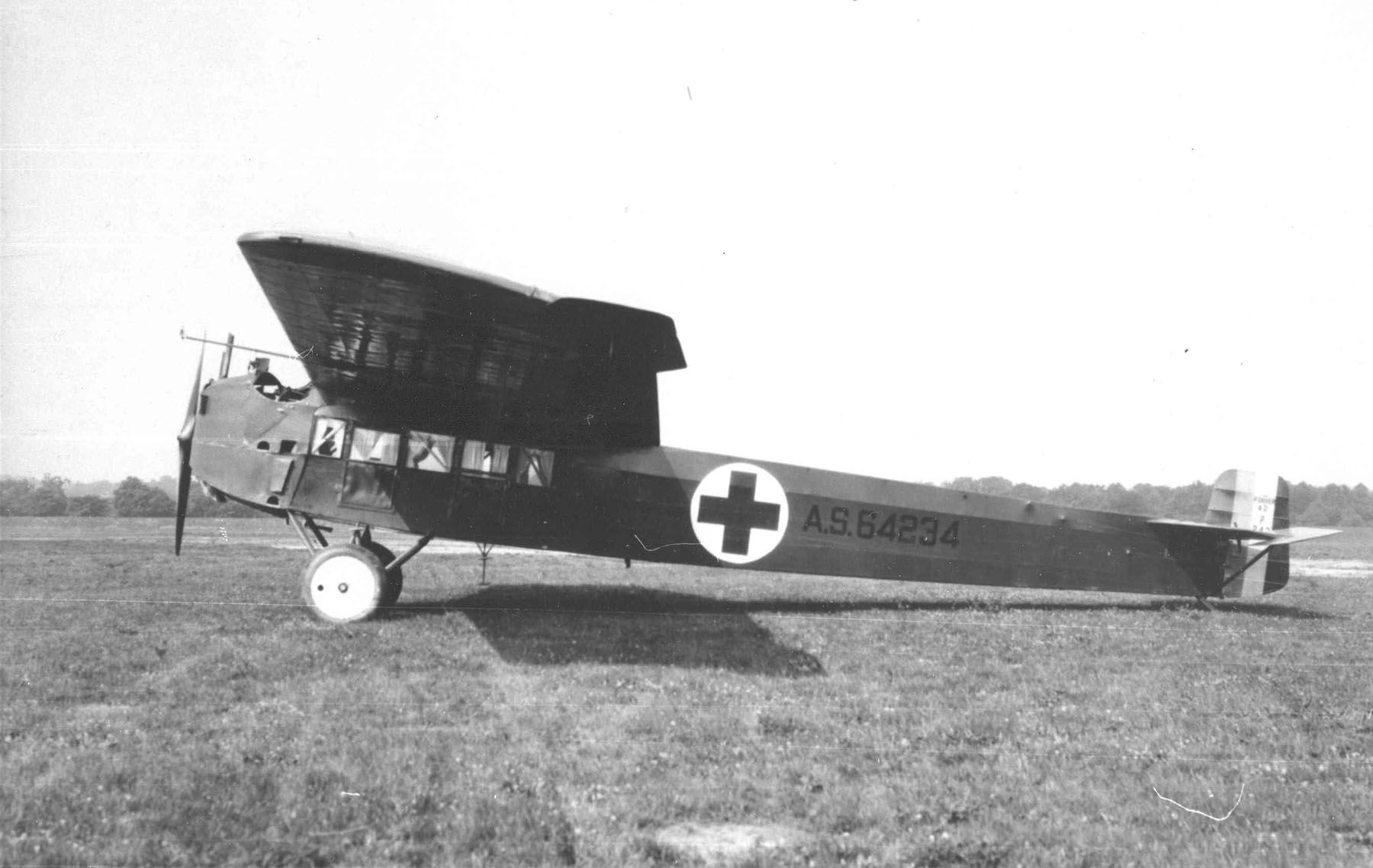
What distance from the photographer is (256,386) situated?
9.01 metres

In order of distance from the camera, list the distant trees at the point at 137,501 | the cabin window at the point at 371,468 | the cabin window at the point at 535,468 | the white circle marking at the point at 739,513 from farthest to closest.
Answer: the distant trees at the point at 137,501
the white circle marking at the point at 739,513
the cabin window at the point at 535,468
the cabin window at the point at 371,468

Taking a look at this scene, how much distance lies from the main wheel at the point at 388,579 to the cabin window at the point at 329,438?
3.90 feet

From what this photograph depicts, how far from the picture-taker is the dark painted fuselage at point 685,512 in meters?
8.76

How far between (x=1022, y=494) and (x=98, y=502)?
40.9 m

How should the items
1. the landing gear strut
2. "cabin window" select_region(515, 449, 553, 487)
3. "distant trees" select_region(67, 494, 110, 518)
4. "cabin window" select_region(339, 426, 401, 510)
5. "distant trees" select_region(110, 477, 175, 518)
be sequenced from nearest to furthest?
the landing gear strut → "cabin window" select_region(339, 426, 401, 510) → "cabin window" select_region(515, 449, 553, 487) → "distant trees" select_region(110, 477, 175, 518) → "distant trees" select_region(67, 494, 110, 518)

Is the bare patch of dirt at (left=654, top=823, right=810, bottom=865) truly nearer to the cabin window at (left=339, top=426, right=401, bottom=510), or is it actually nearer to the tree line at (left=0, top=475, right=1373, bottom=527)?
the cabin window at (left=339, top=426, right=401, bottom=510)

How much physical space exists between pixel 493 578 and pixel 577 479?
4506 mm

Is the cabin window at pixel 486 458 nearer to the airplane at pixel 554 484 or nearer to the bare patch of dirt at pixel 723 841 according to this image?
the airplane at pixel 554 484

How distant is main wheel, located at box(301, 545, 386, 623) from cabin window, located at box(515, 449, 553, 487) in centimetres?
173

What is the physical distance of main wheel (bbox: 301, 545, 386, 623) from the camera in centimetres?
845

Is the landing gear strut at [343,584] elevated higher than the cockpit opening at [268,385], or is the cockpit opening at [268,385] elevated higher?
the cockpit opening at [268,385]

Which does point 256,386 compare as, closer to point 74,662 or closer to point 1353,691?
point 74,662

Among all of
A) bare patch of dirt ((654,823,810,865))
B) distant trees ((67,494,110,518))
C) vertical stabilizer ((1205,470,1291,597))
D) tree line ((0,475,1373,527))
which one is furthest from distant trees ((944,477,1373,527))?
distant trees ((67,494,110,518))

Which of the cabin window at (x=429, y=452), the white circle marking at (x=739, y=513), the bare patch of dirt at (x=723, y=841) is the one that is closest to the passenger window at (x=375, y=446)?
the cabin window at (x=429, y=452)
